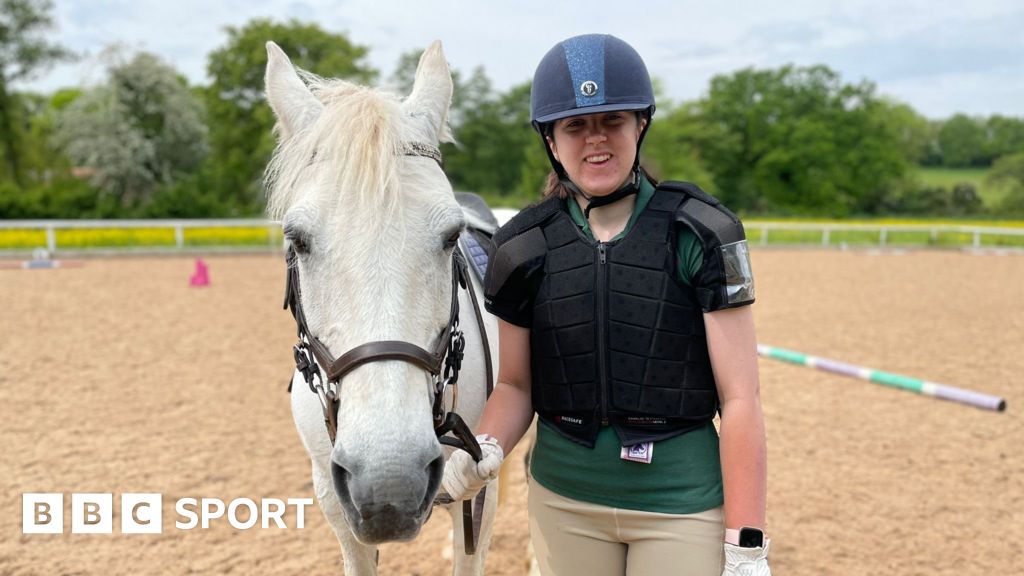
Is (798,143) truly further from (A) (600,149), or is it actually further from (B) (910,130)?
(A) (600,149)

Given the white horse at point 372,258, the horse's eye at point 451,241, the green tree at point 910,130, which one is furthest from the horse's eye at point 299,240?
the green tree at point 910,130

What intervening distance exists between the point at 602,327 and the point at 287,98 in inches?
44.2

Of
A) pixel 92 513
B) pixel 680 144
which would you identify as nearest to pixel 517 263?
pixel 92 513

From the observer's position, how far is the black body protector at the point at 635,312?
63.8 inches

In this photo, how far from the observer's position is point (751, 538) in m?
1.57

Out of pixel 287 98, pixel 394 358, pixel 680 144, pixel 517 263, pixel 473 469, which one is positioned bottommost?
pixel 473 469

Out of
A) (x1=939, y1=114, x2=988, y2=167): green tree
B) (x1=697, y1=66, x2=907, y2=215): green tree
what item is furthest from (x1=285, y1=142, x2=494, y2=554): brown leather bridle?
(x1=939, y1=114, x2=988, y2=167): green tree

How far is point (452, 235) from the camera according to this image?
169 centimetres

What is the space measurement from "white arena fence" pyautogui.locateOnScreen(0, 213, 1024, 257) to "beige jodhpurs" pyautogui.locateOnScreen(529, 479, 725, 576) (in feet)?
52.1

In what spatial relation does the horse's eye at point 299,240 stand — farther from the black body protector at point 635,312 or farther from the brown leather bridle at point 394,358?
the black body protector at point 635,312

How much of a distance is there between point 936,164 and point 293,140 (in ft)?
265

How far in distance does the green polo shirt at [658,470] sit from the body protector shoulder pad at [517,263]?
0.44ft

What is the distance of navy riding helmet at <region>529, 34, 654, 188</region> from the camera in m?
1.71

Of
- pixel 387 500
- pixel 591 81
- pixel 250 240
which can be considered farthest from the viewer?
pixel 250 240
